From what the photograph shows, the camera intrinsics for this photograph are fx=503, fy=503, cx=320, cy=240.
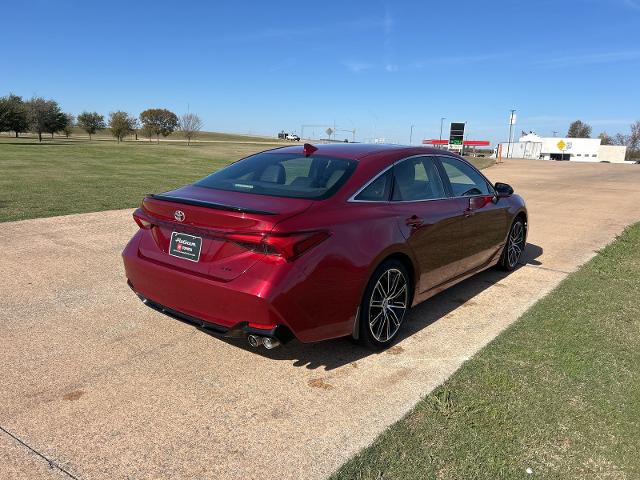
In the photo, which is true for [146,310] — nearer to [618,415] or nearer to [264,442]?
[264,442]

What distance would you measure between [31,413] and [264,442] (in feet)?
4.56

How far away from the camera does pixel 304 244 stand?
10.5ft

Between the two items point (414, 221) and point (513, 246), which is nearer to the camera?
point (414, 221)

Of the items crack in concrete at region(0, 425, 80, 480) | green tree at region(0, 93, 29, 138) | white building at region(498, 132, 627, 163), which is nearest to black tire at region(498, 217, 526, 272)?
crack in concrete at region(0, 425, 80, 480)

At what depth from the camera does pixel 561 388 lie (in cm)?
339

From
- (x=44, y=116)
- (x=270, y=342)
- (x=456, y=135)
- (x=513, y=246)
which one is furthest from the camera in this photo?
(x=44, y=116)

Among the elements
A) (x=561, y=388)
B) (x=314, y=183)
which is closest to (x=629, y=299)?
(x=561, y=388)

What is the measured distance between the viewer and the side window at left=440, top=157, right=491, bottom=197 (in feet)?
16.6

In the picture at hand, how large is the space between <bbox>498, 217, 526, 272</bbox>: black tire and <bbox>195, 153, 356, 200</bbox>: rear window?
3.11 metres

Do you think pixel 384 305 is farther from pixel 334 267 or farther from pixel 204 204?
pixel 204 204

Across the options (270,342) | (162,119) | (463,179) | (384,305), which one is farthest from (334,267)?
(162,119)

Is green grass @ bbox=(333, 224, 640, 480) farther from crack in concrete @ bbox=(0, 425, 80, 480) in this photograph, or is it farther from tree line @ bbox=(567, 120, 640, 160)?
tree line @ bbox=(567, 120, 640, 160)

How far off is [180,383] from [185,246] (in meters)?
0.92

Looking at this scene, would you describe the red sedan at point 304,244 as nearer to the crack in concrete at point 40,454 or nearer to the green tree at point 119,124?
the crack in concrete at point 40,454
